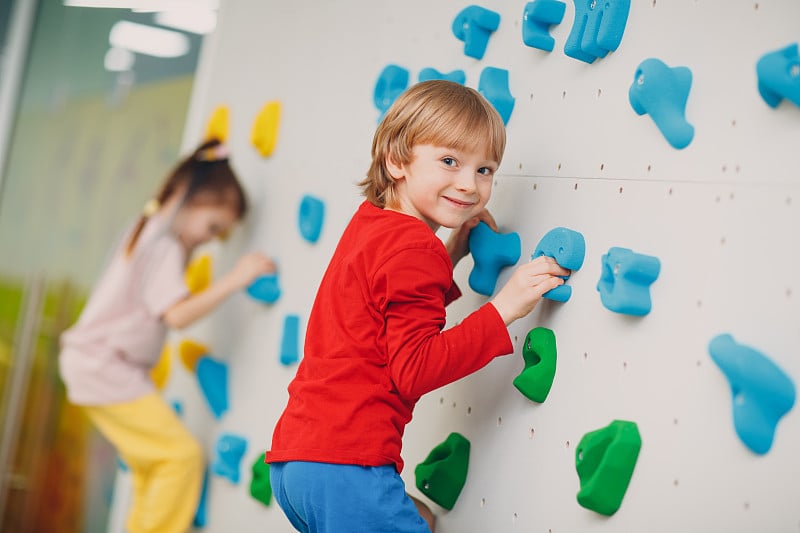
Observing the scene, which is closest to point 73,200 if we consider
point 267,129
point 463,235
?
point 267,129

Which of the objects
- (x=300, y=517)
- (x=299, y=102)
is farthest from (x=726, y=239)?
(x=299, y=102)

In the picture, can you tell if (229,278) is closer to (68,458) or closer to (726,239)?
(68,458)

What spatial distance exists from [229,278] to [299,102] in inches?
16.0

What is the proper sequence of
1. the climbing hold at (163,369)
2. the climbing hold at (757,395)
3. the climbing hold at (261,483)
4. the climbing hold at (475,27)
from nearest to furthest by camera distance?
the climbing hold at (757,395) → the climbing hold at (475,27) → the climbing hold at (261,483) → the climbing hold at (163,369)

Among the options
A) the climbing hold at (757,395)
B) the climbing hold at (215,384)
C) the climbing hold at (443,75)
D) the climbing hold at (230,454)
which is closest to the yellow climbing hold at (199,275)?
the climbing hold at (215,384)

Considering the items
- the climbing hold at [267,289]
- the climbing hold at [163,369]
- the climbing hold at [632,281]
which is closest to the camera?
the climbing hold at [632,281]

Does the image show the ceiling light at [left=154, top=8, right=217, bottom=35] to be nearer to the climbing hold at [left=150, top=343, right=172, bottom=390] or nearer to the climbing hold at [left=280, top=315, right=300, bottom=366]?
the climbing hold at [left=150, top=343, right=172, bottom=390]

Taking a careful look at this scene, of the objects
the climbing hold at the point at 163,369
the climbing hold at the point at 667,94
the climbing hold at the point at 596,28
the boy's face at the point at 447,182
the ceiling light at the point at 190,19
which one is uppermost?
the ceiling light at the point at 190,19

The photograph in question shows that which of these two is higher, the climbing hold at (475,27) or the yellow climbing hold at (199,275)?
the climbing hold at (475,27)

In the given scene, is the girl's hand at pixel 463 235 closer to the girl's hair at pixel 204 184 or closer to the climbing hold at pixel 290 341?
the climbing hold at pixel 290 341

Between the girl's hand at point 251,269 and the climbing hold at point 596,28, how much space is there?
912mm

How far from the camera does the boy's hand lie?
1152 millimetres

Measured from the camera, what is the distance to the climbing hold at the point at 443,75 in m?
1.46

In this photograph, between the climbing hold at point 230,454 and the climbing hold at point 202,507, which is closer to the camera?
the climbing hold at point 230,454
